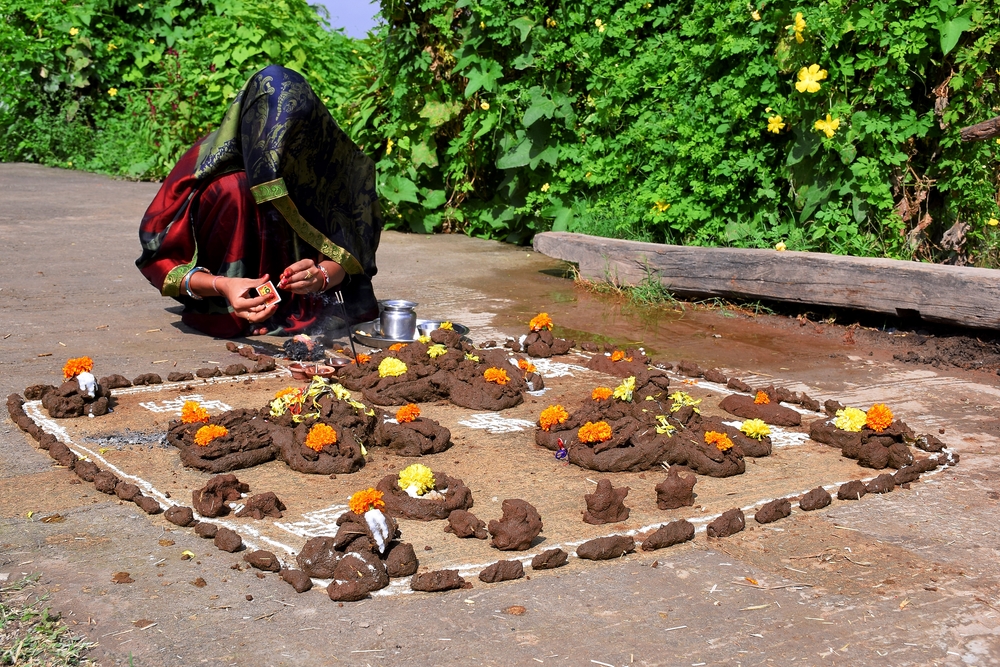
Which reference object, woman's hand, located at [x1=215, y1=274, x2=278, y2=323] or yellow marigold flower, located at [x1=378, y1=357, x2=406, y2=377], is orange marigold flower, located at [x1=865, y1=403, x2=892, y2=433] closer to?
yellow marigold flower, located at [x1=378, y1=357, x2=406, y2=377]

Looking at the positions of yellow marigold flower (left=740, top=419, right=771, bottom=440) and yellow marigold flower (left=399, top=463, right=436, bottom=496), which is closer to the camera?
yellow marigold flower (left=399, top=463, right=436, bottom=496)

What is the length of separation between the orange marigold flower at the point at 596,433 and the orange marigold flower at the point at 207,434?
131 cm

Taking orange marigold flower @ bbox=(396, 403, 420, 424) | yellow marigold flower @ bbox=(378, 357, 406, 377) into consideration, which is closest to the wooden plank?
yellow marigold flower @ bbox=(378, 357, 406, 377)

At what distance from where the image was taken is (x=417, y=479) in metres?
3.31

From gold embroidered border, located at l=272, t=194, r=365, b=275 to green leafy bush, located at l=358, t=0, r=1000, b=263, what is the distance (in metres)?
2.79

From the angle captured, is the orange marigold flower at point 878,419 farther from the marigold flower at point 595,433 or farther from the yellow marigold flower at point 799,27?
the yellow marigold flower at point 799,27

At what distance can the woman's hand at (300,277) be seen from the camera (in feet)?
16.6

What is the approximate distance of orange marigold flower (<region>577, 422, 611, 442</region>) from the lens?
377 cm

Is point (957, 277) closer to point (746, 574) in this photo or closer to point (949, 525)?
point (949, 525)

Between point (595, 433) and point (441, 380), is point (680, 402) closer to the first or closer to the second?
point (595, 433)

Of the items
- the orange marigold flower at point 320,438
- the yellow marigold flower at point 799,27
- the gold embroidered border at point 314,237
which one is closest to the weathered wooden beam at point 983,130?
the yellow marigold flower at point 799,27

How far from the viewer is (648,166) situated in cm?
761

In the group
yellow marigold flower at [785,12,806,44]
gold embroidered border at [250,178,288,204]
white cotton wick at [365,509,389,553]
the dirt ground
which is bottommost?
the dirt ground

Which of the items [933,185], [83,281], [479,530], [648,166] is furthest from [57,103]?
[479,530]
